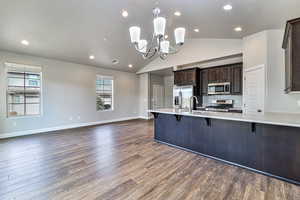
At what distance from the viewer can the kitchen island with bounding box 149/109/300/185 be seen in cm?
223

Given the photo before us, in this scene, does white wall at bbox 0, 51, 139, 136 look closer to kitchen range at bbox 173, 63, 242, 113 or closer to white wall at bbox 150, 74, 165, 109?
white wall at bbox 150, 74, 165, 109

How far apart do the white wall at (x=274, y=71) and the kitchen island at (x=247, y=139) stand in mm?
798

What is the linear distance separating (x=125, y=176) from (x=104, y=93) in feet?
18.6

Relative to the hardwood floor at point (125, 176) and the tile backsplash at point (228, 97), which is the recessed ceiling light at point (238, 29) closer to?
the tile backsplash at point (228, 97)

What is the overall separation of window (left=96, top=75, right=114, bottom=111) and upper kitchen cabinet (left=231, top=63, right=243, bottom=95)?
18.4 feet

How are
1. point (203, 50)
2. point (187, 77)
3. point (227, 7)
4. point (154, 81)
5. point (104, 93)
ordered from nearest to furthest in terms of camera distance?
1. point (227, 7)
2. point (203, 50)
3. point (187, 77)
4. point (104, 93)
5. point (154, 81)

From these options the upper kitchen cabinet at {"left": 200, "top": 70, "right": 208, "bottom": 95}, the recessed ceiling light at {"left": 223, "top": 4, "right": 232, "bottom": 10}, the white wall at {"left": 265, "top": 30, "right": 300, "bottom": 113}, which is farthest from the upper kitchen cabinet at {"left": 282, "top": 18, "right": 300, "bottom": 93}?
the upper kitchen cabinet at {"left": 200, "top": 70, "right": 208, "bottom": 95}

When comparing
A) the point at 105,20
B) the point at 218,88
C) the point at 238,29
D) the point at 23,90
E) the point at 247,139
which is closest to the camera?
the point at 247,139

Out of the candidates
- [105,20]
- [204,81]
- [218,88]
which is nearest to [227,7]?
[105,20]

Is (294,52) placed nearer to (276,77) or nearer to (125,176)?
(276,77)

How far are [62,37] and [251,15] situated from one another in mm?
5010

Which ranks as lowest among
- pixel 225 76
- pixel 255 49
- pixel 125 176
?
pixel 125 176

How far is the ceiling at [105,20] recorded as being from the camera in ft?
9.71

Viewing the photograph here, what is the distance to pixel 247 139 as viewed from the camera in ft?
8.66
